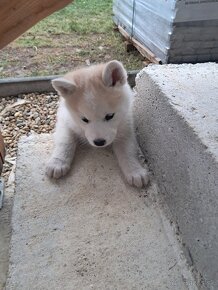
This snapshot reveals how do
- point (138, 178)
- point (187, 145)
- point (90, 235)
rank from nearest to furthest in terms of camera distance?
1. point (187, 145)
2. point (90, 235)
3. point (138, 178)

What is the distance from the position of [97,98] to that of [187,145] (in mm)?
522

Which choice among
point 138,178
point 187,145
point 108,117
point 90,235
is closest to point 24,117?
point 108,117

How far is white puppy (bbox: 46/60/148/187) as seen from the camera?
1849 mm

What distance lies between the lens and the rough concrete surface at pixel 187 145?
1409mm

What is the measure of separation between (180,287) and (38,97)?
2199 mm

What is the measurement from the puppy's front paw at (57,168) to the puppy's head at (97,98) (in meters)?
0.19

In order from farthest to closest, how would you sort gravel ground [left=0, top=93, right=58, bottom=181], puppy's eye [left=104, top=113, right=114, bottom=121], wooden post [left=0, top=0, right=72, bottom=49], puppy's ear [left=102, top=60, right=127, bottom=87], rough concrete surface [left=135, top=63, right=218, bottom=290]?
gravel ground [left=0, top=93, right=58, bottom=181], puppy's eye [left=104, top=113, right=114, bottom=121], puppy's ear [left=102, top=60, right=127, bottom=87], rough concrete surface [left=135, top=63, right=218, bottom=290], wooden post [left=0, top=0, right=72, bottom=49]

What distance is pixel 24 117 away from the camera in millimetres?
3008

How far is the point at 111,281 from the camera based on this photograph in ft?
4.88

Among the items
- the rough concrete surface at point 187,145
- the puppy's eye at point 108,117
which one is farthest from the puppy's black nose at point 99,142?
the rough concrete surface at point 187,145

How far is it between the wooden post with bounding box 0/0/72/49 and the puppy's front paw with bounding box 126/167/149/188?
2.88ft

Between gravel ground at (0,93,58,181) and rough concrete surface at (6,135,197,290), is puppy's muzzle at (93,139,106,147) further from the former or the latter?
gravel ground at (0,93,58,181)

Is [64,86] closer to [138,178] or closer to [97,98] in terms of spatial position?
[97,98]

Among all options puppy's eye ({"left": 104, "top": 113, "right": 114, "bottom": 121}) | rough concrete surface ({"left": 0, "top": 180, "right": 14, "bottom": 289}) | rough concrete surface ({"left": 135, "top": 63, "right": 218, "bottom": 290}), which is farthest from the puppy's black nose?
rough concrete surface ({"left": 0, "top": 180, "right": 14, "bottom": 289})
